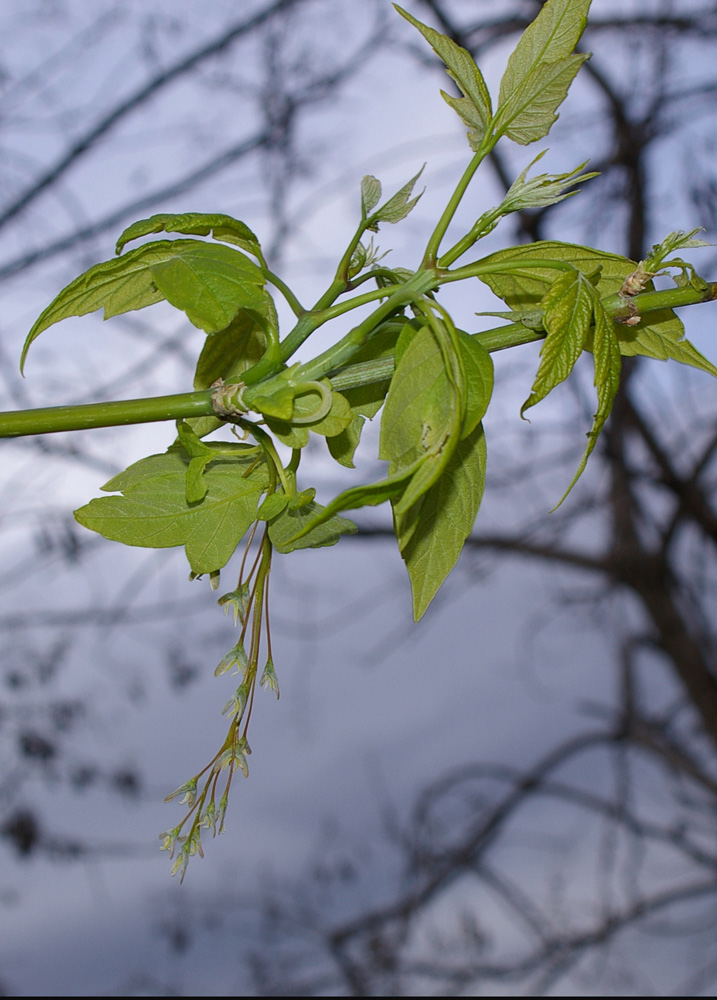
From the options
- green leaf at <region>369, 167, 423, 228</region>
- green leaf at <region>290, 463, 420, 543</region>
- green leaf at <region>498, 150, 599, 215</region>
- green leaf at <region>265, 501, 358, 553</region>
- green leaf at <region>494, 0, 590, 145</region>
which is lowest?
green leaf at <region>290, 463, 420, 543</region>

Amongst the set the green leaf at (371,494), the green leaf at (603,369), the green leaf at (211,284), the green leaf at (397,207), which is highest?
the green leaf at (397,207)

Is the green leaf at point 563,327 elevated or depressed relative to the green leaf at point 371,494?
elevated

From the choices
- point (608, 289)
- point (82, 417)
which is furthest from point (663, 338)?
point (82, 417)

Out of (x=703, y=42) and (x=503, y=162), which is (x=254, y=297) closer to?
(x=503, y=162)

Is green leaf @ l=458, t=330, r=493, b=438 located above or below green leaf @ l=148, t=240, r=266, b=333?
below

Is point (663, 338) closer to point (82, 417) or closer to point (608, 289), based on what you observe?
point (608, 289)
